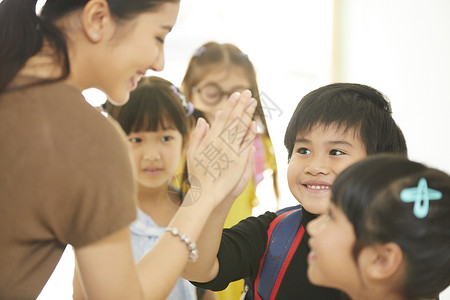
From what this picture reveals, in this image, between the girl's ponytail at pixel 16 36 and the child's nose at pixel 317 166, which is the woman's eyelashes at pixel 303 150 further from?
the girl's ponytail at pixel 16 36

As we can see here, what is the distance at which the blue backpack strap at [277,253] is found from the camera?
2.15 ft

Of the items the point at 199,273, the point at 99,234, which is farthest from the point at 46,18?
the point at 199,273

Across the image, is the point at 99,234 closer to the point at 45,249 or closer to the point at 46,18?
the point at 45,249

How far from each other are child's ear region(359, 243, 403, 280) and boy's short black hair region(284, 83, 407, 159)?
203mm

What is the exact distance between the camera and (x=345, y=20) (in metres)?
1.69

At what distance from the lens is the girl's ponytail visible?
432mm

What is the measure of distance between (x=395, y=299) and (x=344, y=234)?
0.10 meters

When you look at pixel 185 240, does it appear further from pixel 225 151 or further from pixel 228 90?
pixel 228 90

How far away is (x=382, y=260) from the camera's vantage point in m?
0.53

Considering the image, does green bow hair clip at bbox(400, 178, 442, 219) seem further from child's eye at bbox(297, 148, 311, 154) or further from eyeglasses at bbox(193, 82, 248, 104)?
eyeglasses at bbox(193, 82, 248, 104)

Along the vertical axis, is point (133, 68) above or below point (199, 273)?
above

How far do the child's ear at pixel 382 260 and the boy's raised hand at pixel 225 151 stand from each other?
184mm

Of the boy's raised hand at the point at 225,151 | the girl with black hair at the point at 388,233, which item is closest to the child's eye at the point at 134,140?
the boy's raised hand at the point at 225,151

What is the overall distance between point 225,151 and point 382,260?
232 millimetres
